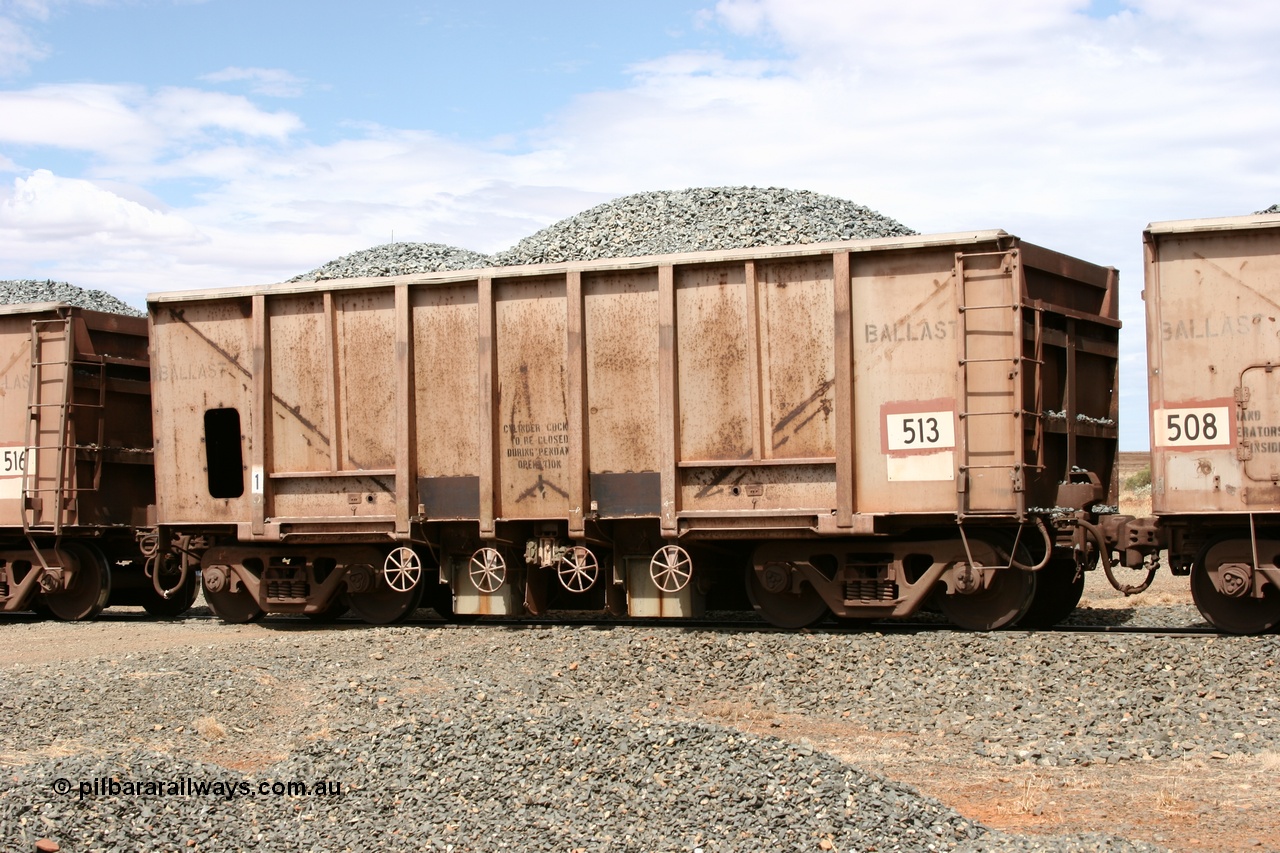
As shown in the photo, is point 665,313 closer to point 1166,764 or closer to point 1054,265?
point 1054,265

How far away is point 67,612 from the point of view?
Answer: 49.0 ft

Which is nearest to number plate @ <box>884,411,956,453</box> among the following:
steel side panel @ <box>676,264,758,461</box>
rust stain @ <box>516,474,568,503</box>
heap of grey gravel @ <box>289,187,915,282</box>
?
steel side panel @ <box>676,264,758,461</box>

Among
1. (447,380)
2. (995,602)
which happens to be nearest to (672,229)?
(447,380)

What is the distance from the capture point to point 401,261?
74.9ft

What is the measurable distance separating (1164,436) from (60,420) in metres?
11.4

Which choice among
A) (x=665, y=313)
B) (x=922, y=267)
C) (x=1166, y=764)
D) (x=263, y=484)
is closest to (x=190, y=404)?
(x=263, y=484)

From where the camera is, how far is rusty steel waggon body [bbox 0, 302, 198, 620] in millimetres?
14266

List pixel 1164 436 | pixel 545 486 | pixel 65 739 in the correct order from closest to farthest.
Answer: pixel 65 739, pixel 1164 436, pixel 545 486

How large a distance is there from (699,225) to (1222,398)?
1117 centimetres

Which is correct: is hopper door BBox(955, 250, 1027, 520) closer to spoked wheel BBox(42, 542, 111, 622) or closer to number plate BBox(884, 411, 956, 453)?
number plate BBox(884, 411, 956, 453)

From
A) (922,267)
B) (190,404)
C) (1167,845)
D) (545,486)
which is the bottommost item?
(1167,845)

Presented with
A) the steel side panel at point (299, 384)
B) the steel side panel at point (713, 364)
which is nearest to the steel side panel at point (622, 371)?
the steel side panel at point (713, 364)

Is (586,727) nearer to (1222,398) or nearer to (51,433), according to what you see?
(1222,398)

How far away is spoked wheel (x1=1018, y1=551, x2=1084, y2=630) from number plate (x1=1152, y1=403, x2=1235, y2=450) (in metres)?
1.91
